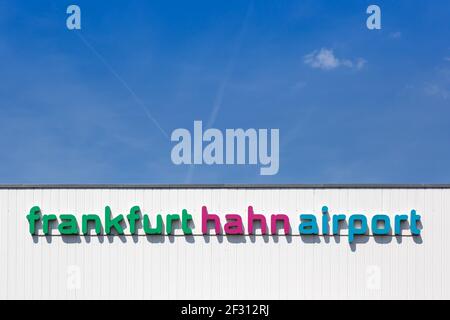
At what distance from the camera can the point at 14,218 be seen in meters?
21.8

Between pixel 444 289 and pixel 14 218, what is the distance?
51.3ft

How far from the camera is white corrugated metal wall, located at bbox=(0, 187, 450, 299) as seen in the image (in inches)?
838

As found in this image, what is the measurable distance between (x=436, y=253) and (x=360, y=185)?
3610 mm

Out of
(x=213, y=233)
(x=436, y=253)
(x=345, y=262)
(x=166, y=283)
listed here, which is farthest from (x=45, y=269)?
(x=436, y=253)

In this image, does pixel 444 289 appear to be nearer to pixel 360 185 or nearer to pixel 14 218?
pixel 360 185

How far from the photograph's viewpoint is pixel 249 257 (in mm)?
21297

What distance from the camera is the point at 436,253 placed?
2139 centimetres

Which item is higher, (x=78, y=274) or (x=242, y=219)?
(x=242, y=219)

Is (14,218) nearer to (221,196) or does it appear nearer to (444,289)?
(221,196)

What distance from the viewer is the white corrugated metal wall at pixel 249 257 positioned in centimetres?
2130
